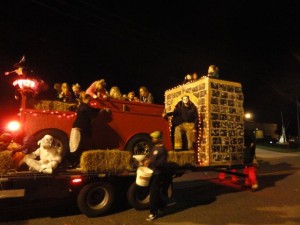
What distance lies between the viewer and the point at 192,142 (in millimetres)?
8547

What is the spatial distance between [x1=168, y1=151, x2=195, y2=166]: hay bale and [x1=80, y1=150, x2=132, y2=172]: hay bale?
4.67 feet

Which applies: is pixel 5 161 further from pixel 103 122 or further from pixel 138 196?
pixel 138 196

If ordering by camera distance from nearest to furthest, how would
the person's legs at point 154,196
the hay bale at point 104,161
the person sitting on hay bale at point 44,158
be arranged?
the person sitting on hay bale at point 44,158 < the hay bale at point 104,161 < the person's legs at point 154,196

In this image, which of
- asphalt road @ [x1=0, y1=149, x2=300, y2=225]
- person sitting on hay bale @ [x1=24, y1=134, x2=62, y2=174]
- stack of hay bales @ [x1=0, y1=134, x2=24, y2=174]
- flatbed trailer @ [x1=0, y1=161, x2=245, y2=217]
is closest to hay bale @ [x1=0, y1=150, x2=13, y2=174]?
stack of hay bales @ [x1=0, y1=134, x2=24, y2=174]

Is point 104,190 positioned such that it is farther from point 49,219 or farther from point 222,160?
point 222,160

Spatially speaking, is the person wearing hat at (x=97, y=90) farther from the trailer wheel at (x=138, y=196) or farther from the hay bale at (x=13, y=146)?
the trailer wheel at (x=138, y=196)

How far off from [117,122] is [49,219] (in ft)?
9.56

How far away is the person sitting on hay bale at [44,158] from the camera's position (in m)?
5.93

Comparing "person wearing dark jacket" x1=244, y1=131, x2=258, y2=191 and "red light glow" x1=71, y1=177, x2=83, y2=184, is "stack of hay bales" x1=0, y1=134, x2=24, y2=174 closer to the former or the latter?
"red light glow" x1=71, y1=177, x2=83, y2=184

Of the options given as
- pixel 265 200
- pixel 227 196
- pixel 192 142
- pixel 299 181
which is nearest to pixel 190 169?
pixel 192 142

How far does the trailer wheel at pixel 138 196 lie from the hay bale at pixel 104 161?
569mm

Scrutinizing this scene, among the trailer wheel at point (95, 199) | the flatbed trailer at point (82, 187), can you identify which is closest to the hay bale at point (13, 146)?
the flatbed trailer at point (82, 187)

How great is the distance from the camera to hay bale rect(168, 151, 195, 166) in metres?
7.79

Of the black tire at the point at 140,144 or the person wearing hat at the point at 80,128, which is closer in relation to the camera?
the person wearing hat at the point at 80,128
